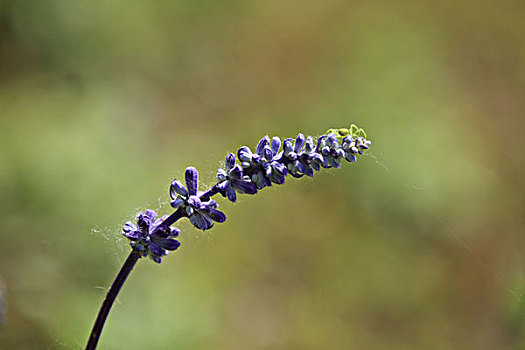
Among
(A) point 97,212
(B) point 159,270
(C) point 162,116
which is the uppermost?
(C) point 162,116

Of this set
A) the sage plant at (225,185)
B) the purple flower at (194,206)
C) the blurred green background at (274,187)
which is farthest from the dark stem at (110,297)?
the blurred green background at (274,187)

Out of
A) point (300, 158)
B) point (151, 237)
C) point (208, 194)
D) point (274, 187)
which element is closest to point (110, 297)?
point (151, 237)

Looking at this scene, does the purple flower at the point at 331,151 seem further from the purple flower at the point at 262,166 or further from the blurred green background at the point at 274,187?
the blurred green background at the point at 274,187

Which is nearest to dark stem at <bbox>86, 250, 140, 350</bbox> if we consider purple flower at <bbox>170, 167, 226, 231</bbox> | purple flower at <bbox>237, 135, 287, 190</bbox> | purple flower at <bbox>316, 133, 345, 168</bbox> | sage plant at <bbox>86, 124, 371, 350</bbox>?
sage plant at <bbox>86, 124, 371, 350</bbox>

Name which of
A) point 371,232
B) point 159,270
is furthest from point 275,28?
point 159,270

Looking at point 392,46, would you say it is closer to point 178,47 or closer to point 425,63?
point 425,63

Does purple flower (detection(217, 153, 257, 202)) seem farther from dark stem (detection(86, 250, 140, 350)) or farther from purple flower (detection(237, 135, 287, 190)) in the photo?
dark stem (detection(86, 250, 140, 350))

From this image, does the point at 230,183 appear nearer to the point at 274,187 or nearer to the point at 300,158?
the point at 300,158
